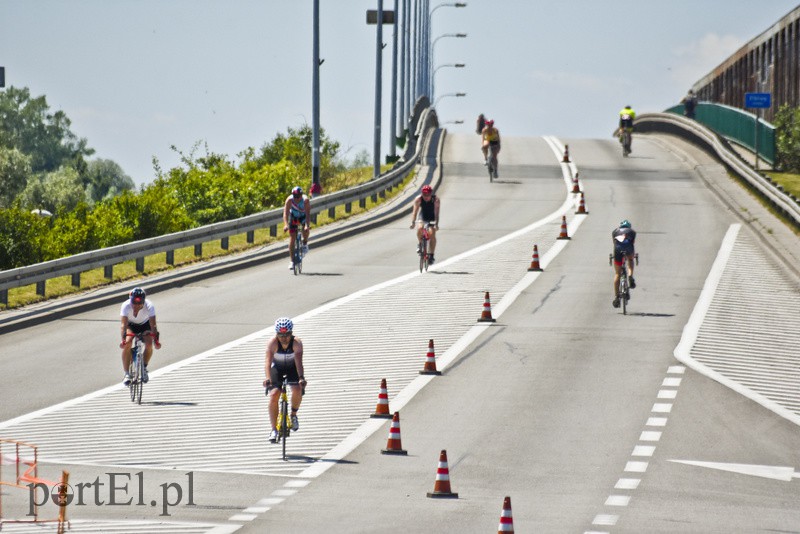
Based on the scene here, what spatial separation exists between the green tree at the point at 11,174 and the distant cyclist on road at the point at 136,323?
103m

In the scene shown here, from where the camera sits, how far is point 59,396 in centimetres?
1958

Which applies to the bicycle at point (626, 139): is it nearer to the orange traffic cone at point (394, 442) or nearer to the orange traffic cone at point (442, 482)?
the orange traffic cone at point (394, 442)

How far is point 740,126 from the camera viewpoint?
61250mm

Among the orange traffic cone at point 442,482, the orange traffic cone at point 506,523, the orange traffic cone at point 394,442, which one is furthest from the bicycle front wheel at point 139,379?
the orange traffic cone at point 506,523

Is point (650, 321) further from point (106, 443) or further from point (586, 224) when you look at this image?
point (586, 224)

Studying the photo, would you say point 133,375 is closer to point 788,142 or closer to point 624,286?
point 624,286

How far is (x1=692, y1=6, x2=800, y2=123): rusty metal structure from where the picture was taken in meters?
64.4

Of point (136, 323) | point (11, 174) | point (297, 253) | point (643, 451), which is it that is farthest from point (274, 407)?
point (11, 174)

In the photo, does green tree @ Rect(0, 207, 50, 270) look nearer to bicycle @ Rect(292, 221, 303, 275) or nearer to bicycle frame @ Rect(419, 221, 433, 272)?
bicycle @ Rect(292, 221, 303, 275)

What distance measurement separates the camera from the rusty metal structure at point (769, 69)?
64.4 meters

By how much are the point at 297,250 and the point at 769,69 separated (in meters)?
44.9

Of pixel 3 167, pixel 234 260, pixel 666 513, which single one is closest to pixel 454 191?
pixel 234 260

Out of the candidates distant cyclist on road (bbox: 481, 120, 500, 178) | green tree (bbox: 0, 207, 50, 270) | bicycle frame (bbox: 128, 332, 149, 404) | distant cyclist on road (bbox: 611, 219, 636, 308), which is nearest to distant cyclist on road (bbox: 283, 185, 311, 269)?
green tree (bbox: 0, 207, 50, 270)

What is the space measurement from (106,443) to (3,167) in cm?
10780
